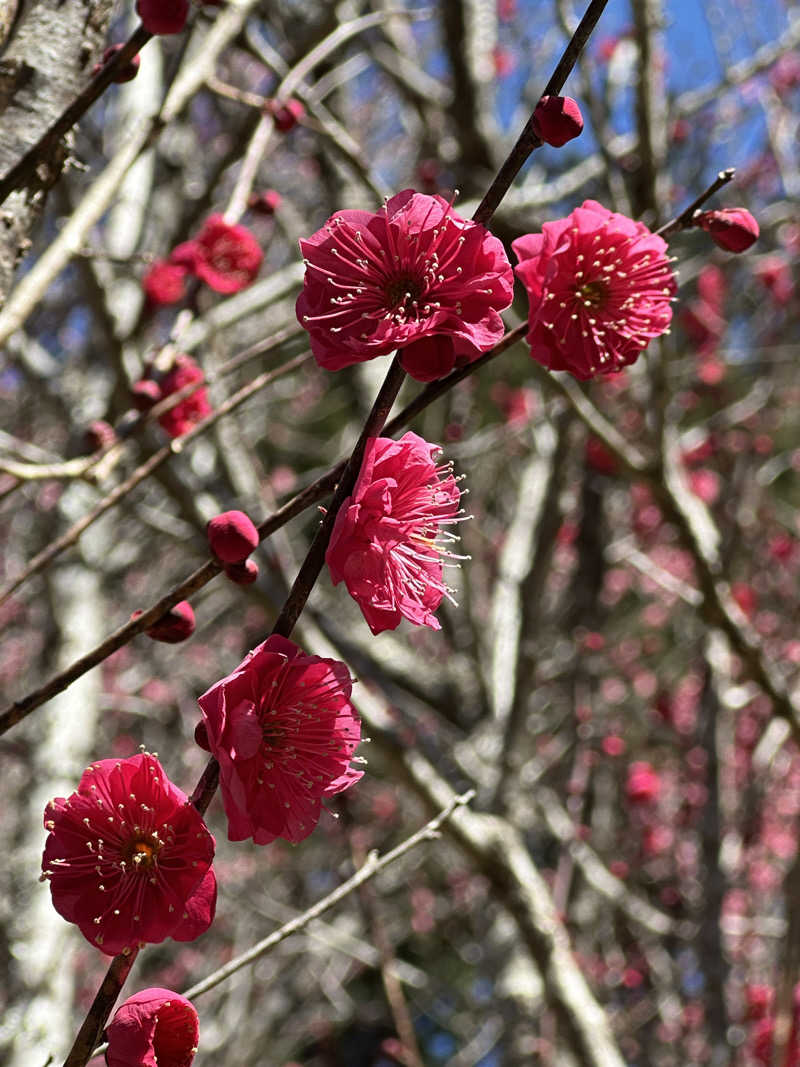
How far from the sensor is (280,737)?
2.93ft

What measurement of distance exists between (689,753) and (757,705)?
1.00 meters

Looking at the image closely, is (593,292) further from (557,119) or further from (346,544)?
(346,544)

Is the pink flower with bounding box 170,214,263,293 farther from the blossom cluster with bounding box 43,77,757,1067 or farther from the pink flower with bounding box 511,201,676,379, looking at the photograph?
the pink flower with bounding box 511,201,676,379

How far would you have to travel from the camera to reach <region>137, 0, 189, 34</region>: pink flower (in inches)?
43.4

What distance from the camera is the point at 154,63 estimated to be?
3.67 meters

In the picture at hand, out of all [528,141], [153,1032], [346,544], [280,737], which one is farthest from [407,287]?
[153,1032]

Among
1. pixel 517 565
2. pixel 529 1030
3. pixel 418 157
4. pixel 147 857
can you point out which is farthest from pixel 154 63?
pixel 147 857

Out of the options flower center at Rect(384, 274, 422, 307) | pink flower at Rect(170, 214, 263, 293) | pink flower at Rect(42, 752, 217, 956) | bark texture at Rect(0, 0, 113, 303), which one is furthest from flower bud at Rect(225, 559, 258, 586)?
pink flower at Rect(170, 214, 263, 293)

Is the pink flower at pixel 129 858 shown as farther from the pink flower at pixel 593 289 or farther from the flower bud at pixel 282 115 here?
the flower bud at pixel 282 115

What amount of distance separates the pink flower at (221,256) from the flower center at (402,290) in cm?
94

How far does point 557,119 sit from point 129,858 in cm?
70

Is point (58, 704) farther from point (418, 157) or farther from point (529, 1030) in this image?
point (418, 157)

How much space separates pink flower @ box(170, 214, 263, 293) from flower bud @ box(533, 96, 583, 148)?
1.02m

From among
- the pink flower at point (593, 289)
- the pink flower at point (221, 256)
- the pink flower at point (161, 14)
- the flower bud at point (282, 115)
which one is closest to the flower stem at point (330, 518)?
the pink flower at point (593, 289)
